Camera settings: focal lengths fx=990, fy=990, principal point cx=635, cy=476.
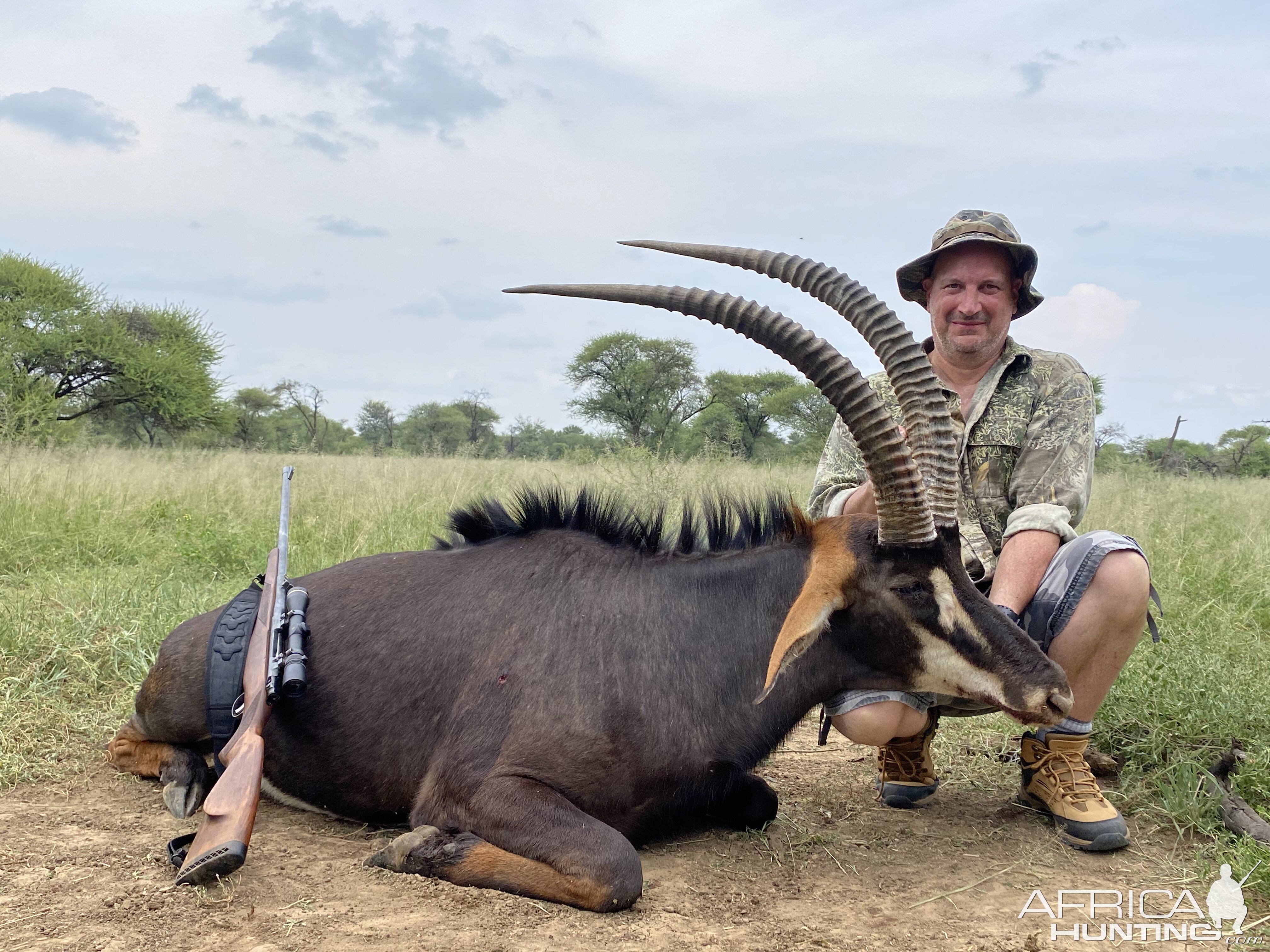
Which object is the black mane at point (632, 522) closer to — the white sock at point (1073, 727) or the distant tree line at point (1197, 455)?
the white sock at point (1073, 727)

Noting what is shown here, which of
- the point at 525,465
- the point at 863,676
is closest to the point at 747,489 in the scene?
the point at 525,465

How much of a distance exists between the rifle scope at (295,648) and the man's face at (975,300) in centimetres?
355

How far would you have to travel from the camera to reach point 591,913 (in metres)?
3.61

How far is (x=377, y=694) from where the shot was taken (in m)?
4.31

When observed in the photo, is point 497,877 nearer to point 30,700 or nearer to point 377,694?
point 377,694

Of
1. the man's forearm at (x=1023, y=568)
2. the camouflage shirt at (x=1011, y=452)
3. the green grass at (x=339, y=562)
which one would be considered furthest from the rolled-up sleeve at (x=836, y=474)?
the green grass at (x=339, y=562)

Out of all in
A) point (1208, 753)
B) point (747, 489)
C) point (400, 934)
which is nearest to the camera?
point (400, 934)

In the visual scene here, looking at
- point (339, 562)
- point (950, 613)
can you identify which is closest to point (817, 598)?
point (950, 613)

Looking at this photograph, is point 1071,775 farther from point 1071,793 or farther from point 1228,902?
point 1228,902

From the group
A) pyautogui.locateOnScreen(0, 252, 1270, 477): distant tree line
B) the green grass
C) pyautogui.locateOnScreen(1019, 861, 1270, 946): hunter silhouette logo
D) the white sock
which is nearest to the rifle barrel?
the green grass

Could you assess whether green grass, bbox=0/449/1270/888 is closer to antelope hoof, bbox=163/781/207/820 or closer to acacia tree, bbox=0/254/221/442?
antelope hoof, bbox=163/781/207/820

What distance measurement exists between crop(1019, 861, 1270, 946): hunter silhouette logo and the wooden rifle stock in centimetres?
295

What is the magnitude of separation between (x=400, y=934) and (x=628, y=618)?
60.6 inches

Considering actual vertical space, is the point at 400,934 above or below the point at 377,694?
below
